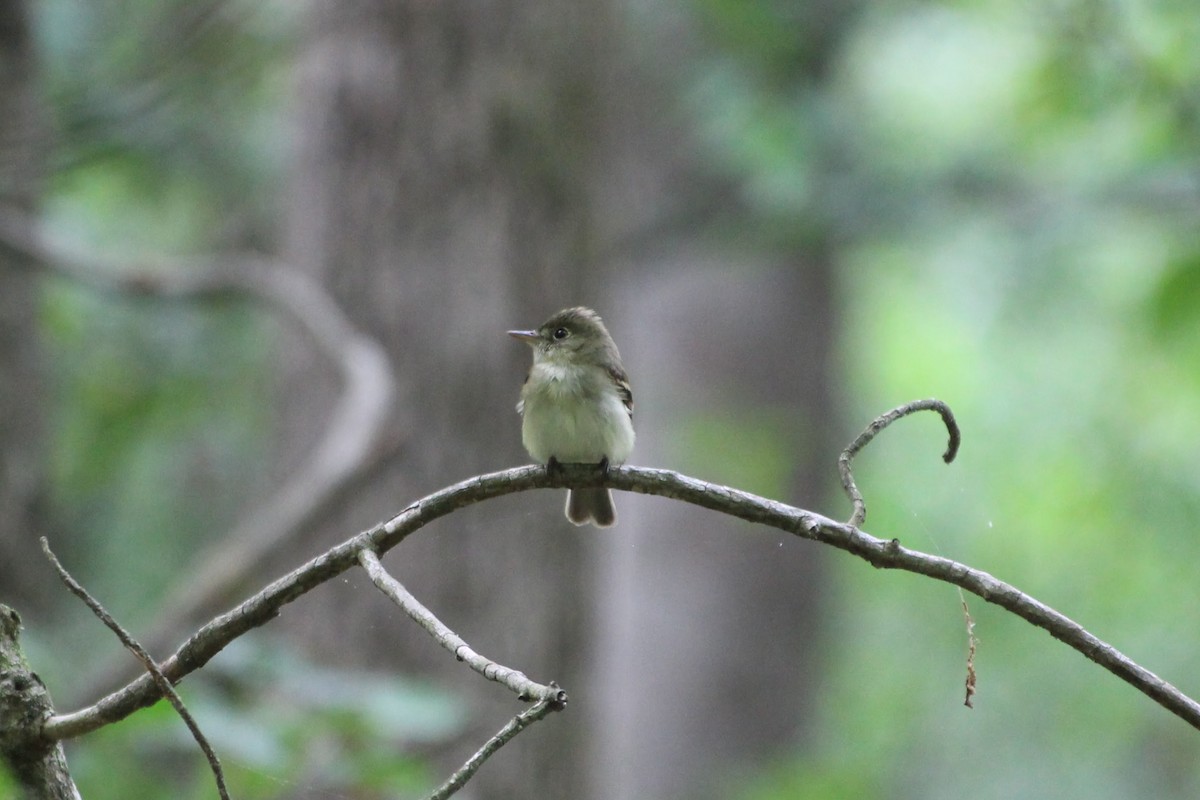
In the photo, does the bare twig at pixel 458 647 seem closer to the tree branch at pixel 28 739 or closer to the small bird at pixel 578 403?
the tree branch at pixel 28 739

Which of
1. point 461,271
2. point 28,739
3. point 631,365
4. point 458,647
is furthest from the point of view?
point 631,365

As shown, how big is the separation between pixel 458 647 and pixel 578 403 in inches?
81.5

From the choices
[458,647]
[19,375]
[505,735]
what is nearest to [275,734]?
[19,375]

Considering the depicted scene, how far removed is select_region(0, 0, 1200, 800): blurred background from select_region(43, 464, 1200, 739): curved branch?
134 centimetres

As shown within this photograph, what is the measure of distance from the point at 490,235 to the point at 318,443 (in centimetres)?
109

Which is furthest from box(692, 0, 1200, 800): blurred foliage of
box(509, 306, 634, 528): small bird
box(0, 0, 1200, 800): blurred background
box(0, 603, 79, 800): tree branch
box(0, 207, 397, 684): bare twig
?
box(0, 603, 79, 800): tree branch

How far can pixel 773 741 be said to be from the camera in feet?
35.1

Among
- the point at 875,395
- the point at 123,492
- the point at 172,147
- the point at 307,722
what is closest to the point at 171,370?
the point at 123,492

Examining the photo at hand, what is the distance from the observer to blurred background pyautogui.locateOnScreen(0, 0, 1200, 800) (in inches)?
172

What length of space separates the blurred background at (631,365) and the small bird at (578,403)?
2.08 ft

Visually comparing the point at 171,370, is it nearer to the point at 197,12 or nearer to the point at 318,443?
the point at 318,443

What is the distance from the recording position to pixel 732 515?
4.32 feet

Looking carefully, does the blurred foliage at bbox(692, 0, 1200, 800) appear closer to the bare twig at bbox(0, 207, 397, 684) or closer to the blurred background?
the blurred background

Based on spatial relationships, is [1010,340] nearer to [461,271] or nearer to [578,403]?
[461,271]
